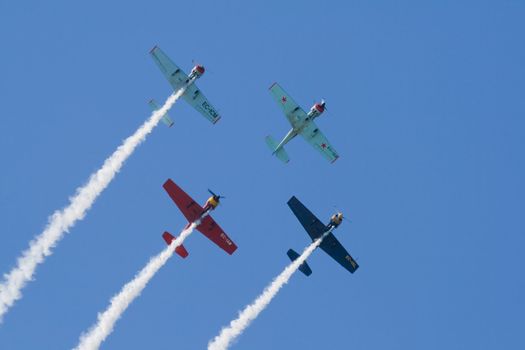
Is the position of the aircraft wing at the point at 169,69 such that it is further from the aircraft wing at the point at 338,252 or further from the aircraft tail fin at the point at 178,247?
the aircraft wing at the point at 338,252

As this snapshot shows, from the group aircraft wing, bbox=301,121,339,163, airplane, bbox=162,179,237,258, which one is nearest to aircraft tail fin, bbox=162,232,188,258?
airplane, bbox=162,179,237,258

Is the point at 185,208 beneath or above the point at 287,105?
beneath

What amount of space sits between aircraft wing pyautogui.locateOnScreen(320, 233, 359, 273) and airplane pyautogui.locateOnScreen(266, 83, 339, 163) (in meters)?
8.32

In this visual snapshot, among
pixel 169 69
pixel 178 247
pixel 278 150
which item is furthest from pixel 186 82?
pixel 178 247

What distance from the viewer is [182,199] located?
220ft

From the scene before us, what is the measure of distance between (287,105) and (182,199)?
12.1m

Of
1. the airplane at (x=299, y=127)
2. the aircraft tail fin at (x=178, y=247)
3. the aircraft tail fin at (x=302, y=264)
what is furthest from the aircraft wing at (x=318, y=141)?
the aircraft tail fin at (x=178, y=247)

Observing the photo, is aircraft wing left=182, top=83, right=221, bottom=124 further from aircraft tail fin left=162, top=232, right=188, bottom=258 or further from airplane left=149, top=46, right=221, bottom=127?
aircraft tail fin left=162, top=232, right=188, bottom=258

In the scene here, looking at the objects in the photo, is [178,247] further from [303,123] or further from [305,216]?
[303,123]

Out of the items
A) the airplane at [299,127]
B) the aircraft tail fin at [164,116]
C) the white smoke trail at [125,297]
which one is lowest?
the white smoke trail at [125,297]

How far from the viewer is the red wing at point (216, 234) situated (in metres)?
68.6

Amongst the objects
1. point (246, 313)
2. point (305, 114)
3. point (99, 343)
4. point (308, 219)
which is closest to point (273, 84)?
point (305, 114)

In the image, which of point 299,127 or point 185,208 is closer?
point 185,208

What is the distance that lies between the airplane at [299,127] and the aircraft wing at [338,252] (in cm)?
832
